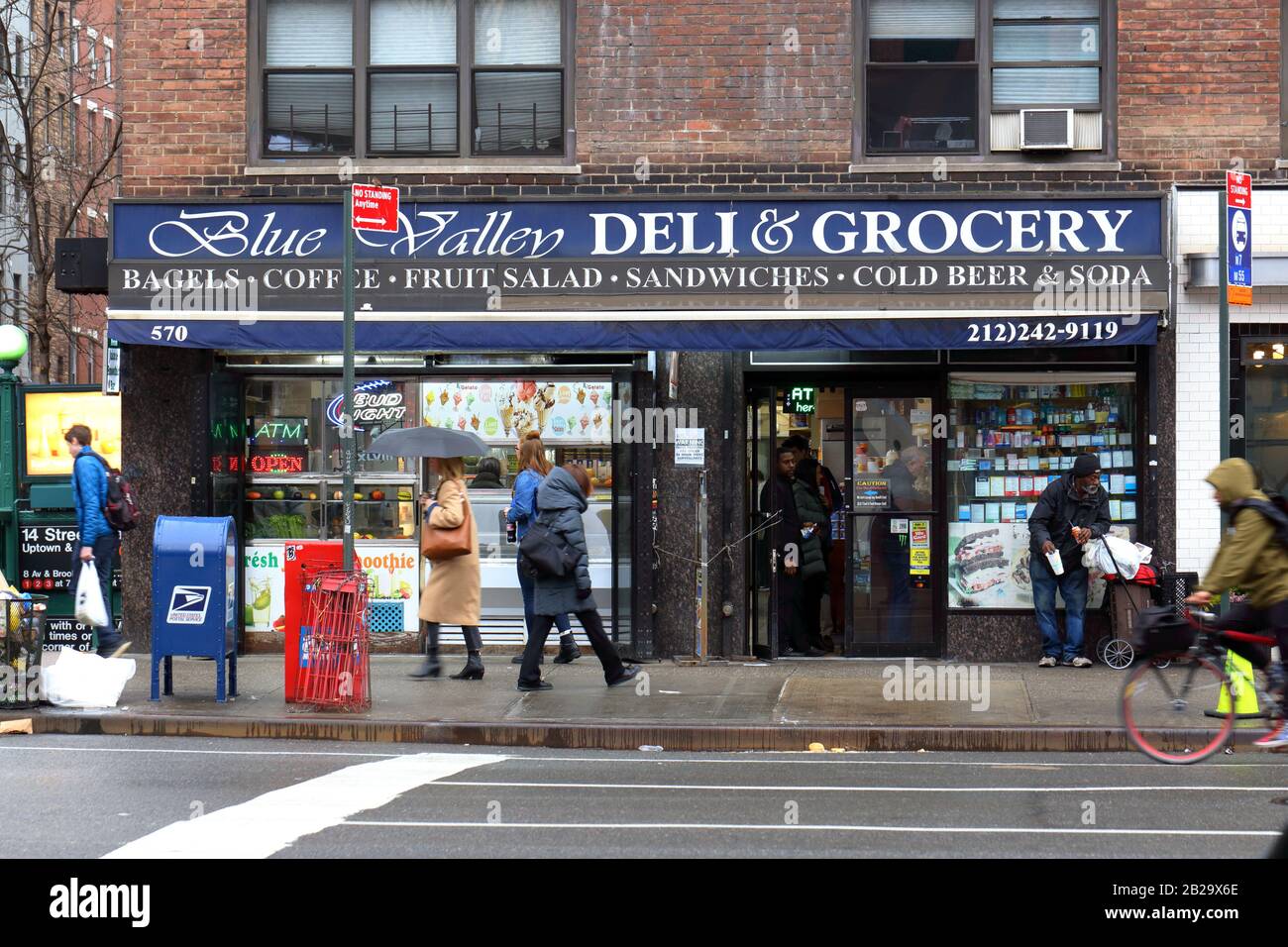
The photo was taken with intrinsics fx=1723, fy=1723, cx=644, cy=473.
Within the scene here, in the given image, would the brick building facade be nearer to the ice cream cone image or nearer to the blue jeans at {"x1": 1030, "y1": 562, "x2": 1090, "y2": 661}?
the blue jeans at {"x1": 1030, "y1": 562, "x2": 1090, "y2": 661}

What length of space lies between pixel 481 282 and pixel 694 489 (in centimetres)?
260

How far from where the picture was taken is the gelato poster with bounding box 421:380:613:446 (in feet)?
50.8

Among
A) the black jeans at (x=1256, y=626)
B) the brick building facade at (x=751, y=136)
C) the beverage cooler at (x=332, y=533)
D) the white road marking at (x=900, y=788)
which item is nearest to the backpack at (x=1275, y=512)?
the black jeans at (x=1256, y=626)

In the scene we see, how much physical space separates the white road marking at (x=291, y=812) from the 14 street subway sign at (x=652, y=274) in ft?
16.8

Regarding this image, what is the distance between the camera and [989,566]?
50.0 ft

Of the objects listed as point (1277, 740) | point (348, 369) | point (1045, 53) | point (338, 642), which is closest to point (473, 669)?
point (338, 642)

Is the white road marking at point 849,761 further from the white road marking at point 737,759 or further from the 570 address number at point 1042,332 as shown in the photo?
the 570 address number at point 1042,332

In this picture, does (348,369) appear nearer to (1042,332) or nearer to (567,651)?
(567,651)

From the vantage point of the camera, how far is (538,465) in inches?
553

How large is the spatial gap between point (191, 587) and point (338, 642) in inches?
46.3

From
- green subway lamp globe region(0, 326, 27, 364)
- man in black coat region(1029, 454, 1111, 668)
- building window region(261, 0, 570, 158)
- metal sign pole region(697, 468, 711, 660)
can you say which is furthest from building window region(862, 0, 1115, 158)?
green subway lamp globe region(0, 326, 27, 364)

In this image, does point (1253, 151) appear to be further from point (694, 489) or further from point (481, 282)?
point (481, 282)

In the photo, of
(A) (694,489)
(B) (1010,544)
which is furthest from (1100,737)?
(A) (694,489)

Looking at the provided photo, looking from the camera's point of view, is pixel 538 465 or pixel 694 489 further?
pixel 694 489
